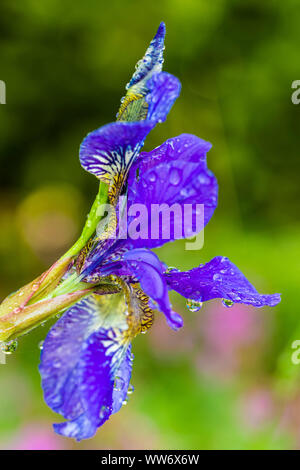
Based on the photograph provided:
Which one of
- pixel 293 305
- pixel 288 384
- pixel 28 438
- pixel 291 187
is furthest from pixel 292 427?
pixel 291 187

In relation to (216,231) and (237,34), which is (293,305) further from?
(237,34)

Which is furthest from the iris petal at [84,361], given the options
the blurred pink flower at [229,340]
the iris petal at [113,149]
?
the blurred pink flower at [229,340]

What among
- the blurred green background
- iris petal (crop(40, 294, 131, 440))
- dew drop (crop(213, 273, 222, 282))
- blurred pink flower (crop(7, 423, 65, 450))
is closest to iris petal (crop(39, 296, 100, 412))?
iris petal (crop(40, 294, 131, 440))

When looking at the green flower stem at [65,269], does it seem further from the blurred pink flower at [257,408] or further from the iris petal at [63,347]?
the blurred pink flower at [257,408]

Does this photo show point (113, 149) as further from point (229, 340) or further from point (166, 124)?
point (166, 124)

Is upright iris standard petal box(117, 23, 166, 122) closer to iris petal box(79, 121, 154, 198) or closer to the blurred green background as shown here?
iris petal box(79, 121, 154, 198)

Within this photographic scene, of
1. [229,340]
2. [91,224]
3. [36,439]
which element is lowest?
[36,439]

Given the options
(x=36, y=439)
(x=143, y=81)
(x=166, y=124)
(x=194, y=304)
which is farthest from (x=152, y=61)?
(x=166, y=124)

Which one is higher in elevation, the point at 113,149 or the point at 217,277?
the point at 113,149
